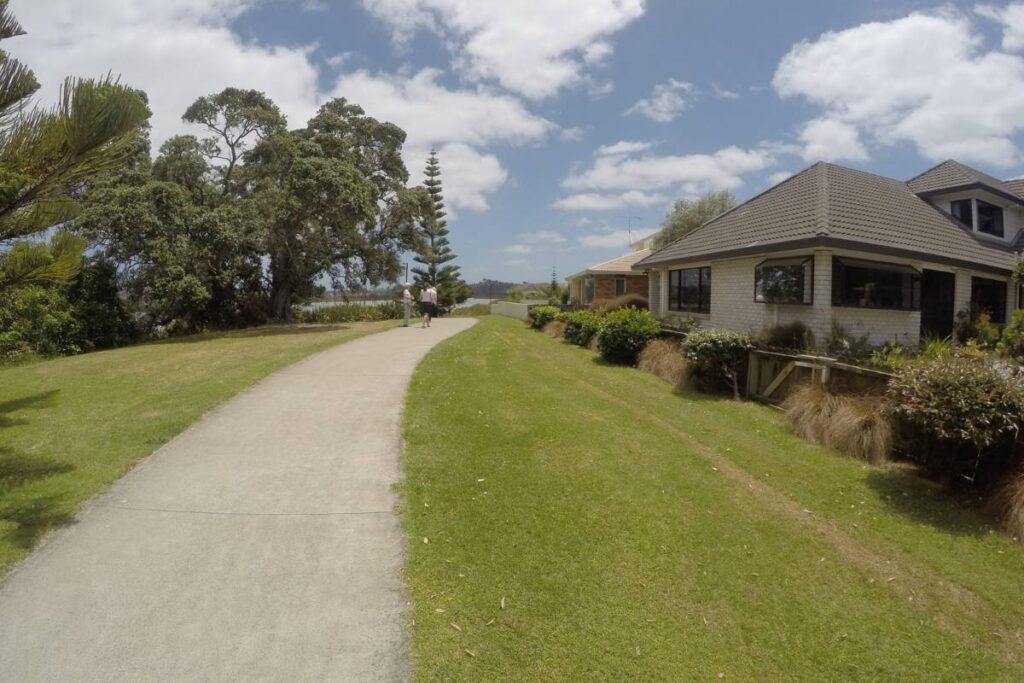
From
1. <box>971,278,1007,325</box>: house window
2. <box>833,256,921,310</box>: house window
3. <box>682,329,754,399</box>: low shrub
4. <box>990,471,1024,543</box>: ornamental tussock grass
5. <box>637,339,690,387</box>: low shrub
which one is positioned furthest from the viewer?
<box>971,278,1007,325</box>: house window

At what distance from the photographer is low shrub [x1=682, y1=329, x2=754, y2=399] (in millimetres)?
10531

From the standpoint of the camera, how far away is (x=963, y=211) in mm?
17375

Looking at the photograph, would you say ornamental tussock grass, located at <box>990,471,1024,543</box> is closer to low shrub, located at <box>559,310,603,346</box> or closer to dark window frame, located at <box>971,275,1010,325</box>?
low shrub, located at <box>559,310,603,346</box>

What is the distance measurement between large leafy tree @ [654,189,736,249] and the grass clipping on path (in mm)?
25149

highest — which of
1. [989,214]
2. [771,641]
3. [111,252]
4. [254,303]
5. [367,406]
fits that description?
[989,214]

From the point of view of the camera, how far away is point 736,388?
10.5 meters

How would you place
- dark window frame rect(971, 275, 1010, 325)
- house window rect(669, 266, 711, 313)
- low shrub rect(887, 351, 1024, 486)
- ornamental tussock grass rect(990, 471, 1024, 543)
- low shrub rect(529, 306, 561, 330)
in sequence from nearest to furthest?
ornamental tussock grass rect(990, 471, 1024, 543) → low shrub rect(887, 351, 1024, 486) → dark window frame rect(971, 275, 1010, 325) → house window rect(669, 266, 711, 313) → low shrub rect(529, 306, 561, 330)

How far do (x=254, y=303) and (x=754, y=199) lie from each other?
2044 cm

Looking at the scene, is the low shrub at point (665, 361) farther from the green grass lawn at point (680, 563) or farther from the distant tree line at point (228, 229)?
the distant tree line at point (228, 229)

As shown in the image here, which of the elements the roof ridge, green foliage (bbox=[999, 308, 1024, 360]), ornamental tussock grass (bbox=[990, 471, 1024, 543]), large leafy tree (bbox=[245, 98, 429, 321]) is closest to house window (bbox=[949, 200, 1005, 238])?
the roof ridge

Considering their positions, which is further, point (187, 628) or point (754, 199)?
point (754, 199)

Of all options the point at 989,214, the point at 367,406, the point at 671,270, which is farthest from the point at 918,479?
the point at 989,214

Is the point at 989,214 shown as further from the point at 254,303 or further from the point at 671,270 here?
the point at 254,303

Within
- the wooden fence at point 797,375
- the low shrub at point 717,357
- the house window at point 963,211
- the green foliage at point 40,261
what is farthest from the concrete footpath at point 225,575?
the house window at point 963,211
